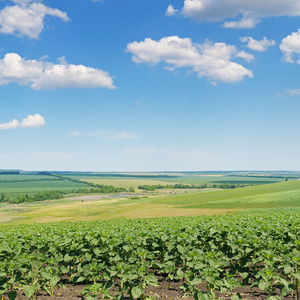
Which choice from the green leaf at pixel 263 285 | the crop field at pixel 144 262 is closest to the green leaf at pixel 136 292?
the crop field at pixel 144 262

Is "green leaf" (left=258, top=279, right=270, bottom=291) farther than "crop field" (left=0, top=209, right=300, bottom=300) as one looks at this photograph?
No

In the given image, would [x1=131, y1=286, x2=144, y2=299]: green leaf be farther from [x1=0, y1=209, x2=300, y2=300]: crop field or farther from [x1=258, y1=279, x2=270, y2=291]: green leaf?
[x1=258, y1=279, x2=270, y2=291]: green leaf

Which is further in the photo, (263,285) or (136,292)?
(136,292)

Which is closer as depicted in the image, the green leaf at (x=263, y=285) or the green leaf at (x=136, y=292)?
the green leaf at (x=263, y=285)

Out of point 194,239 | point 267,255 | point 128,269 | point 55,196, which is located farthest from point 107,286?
point 55,196

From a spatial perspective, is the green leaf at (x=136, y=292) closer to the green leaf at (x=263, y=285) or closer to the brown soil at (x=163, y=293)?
the brown soil at (x=163, y=293)

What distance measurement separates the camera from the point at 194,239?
13.0m

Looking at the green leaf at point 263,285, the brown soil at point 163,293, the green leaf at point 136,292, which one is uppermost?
the green leaf at point 263,285

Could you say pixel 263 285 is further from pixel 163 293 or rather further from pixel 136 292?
pixel 163 293

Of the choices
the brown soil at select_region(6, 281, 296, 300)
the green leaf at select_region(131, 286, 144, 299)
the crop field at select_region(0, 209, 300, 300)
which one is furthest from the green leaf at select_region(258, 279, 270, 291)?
the green leaf at select_region(131, 286, 144, 299)

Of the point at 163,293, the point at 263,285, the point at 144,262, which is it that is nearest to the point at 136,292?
the point at 163,293

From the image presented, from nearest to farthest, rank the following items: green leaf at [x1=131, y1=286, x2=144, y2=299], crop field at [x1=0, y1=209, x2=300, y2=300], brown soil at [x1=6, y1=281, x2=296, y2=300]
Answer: green leaf at [x1=131, y1=286, x2=144, y2=299], crop field at [x1=0, y1=209, x2=300, y2=300], brown soil at [x1=6, y1=281, x2=296, y2=300]

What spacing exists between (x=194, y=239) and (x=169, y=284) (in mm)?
2066

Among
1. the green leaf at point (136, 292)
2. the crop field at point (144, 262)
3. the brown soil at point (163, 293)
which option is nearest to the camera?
the green leaf at point (136, 292)
